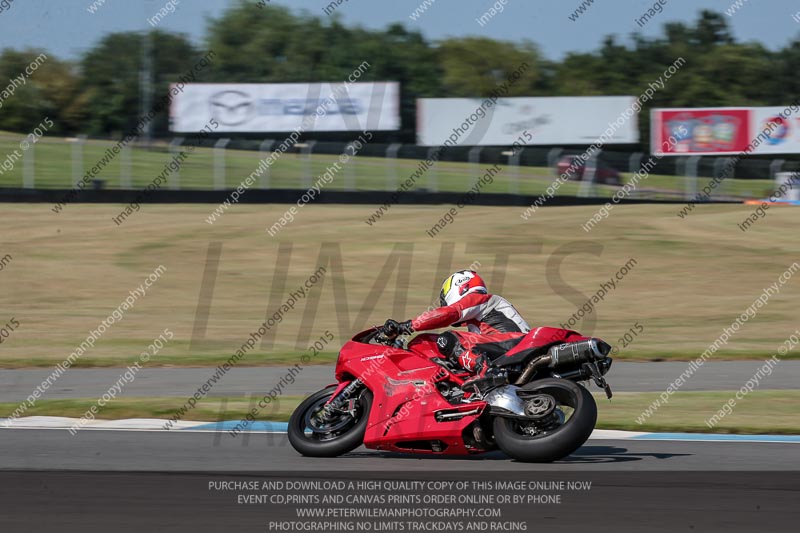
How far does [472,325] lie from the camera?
351 inches

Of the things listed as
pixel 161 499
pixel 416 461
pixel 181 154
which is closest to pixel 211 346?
pixel 416 461

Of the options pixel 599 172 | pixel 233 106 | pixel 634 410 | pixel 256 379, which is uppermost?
pixel 634 410

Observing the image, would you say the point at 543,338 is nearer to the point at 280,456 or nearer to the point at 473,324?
the point at 473,324

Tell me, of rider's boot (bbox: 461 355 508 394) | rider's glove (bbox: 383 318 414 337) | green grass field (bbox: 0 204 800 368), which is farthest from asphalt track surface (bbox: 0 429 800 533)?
green grass field (bbox: 0 204 800 368)

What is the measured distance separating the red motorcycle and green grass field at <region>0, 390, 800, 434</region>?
8.46ft

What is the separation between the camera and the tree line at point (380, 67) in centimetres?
5206

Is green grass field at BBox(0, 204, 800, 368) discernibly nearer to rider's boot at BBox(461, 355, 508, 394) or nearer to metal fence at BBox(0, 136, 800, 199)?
metal fence at BBox(0, 136, 800, 199)

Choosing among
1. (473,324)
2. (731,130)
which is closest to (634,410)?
(473,324)

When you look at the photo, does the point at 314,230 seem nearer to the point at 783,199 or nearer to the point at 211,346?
the point at 211,346

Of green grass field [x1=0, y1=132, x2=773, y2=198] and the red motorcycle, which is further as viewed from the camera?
A: green grass field [x1=0, y1=132, x2=773, y2=198]

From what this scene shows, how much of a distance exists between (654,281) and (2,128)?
3473 cm

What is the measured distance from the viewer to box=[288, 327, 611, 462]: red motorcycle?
801 centimetres

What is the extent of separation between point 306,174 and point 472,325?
26.7 meters

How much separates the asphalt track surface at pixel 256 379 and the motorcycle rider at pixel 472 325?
4782 millimetres
